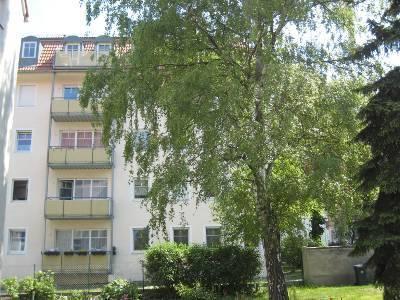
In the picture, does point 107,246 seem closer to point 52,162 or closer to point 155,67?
point 52,162

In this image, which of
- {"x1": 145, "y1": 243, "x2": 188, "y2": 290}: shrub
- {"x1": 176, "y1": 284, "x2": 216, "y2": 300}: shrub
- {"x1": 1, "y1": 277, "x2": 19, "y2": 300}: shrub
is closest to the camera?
{"x1": 1, "y1": 277, "x2": 19, "y2": 300}: shrub

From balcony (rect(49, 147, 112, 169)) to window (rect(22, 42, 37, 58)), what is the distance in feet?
23.8

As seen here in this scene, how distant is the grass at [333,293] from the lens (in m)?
16.3

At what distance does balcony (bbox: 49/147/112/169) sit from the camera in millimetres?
29734

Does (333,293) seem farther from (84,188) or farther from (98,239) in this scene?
(84,188)

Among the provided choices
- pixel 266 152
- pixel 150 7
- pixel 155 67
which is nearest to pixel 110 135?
pixel 155 67

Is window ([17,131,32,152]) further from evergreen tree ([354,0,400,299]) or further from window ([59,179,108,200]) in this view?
evergreen tree ([354,0,400,299])

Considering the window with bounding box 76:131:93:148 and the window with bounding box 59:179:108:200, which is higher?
the window with bounding box 76:131:93:148

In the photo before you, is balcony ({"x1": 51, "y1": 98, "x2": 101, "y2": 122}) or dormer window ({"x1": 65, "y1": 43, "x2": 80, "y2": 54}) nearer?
balcony ({"x1": 51, "y1": 98, "x2": 101, "y2": 122})

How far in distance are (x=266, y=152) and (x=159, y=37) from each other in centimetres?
421

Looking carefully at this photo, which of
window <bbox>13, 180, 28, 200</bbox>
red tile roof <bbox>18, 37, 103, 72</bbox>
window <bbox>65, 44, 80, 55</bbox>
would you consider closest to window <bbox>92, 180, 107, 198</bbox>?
window <bbox>13, 180, 28, 200</bbox>

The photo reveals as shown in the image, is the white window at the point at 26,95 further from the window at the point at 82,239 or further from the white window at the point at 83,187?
the window at the point at 82,239

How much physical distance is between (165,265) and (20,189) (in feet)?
47.5

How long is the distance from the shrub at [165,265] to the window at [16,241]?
12.6 m
